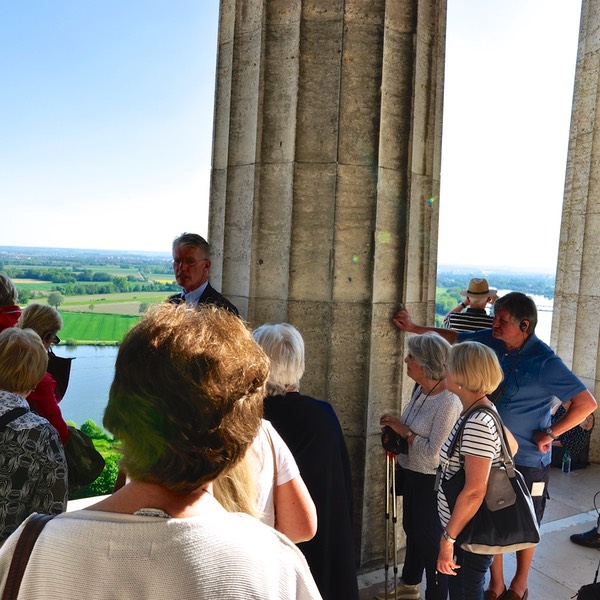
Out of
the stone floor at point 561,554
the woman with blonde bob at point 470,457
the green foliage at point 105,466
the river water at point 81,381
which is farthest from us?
the green foliage at point 105,466

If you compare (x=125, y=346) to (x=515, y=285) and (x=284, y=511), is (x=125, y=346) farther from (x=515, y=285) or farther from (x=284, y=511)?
(x=515, y=285)

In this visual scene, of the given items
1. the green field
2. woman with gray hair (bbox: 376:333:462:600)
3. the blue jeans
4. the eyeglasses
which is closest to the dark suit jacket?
the eyeglasses

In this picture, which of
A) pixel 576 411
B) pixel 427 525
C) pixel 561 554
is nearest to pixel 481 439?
pixel 427 525

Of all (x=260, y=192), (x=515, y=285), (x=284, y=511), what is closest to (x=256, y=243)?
(x=260, y=192)

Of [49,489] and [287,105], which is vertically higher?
[287,105]

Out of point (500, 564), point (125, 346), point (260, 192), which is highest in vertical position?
point (260, 192)

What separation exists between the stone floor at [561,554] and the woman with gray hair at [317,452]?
1.16m

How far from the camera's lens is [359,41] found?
3.17 meters

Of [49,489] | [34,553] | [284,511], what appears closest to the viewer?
[34,553]

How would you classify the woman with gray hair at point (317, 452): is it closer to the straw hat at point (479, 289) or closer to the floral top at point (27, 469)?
the floral top at point (27, 469)

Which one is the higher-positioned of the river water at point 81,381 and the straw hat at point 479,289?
the straw hat at point 479,289

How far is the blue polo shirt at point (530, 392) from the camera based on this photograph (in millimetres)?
3066

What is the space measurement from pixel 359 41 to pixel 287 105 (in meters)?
0.54

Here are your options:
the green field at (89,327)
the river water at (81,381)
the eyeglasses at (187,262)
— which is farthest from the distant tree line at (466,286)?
the river water at (81,381)
